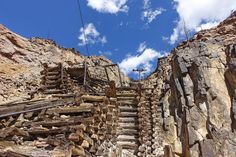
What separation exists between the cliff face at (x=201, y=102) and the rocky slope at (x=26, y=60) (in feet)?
23.1

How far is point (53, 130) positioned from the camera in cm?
594

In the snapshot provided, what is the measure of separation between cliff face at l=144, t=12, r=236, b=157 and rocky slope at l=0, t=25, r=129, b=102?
23.1ft

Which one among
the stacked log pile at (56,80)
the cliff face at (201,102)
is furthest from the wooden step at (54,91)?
the cliff face at (201,102)

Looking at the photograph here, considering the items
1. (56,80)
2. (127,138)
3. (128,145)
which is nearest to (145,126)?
(127,138)

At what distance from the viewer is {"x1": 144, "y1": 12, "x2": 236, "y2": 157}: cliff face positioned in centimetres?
1673

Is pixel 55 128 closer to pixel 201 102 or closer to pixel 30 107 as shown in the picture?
pixel 30 107

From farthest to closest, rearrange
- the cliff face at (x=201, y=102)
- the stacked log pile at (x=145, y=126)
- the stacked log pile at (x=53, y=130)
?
the cliff face at (x=201, y=102), the stacked log pile at (x=145, y=126), the stacked log pile at (x=53, y=130)

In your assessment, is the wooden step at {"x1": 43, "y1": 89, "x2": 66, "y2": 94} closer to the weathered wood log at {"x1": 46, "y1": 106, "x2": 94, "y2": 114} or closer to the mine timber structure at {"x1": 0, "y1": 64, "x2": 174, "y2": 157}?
the mine timber structure at {"x1": 0, "y1": 64, "x2": 174, "y2": 157}

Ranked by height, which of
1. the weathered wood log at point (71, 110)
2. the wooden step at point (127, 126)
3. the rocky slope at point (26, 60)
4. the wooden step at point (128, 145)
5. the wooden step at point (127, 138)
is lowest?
the wooden step at point (128, 145)

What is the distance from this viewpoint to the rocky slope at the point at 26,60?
23.5 meters

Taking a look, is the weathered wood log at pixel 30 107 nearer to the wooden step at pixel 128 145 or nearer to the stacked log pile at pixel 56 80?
the wooden step at pixel 128 145

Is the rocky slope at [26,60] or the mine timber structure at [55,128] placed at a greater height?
the rocky slope at [26,60]

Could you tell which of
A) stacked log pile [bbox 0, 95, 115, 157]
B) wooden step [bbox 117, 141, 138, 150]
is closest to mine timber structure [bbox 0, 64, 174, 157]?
stacked log pile [bbox 0, 95, 115, 157]

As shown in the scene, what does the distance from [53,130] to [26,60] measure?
980 inches
